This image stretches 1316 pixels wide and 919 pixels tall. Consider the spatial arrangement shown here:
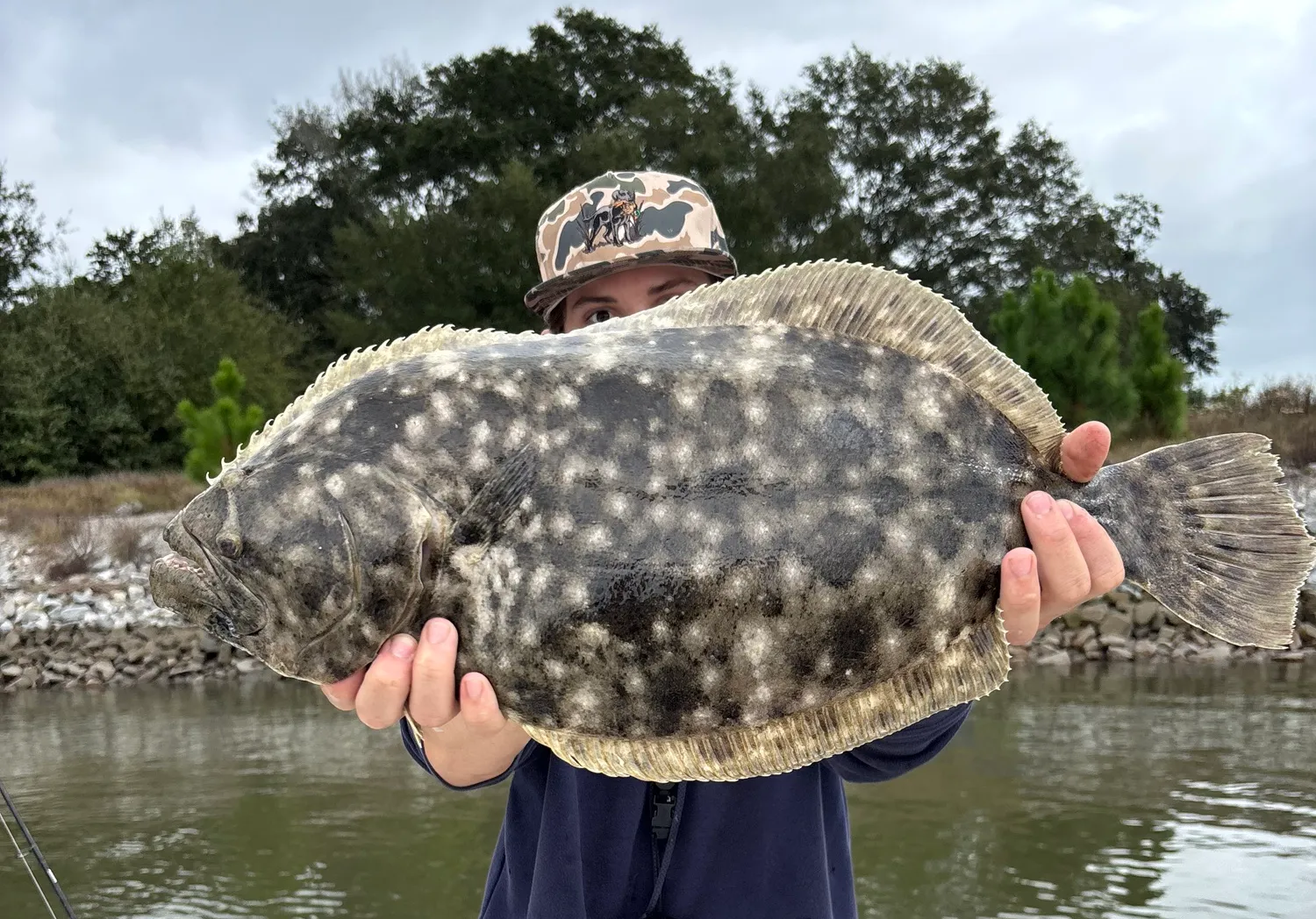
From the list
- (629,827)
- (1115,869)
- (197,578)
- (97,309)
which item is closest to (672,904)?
(629,827)

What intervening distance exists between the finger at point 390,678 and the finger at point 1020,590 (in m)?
1.17

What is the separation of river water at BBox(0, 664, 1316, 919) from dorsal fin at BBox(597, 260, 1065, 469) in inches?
224

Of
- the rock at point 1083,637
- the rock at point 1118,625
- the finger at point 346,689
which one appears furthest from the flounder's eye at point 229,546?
the rock at point 1118,625

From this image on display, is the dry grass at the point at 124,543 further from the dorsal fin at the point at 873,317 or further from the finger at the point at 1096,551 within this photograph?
the finger at the point at 1096,551

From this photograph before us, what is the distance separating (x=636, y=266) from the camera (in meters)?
3.21

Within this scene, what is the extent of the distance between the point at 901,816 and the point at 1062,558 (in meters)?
7.28

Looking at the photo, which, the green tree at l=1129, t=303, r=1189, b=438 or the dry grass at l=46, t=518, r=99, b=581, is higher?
the green tree at l=1129, t=303, r=1189, b=438

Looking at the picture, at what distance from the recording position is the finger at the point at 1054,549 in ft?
7.36

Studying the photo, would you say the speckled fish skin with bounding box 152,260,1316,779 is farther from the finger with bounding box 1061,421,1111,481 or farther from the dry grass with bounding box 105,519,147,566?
the dry grass with bounding box 105,519,147,566

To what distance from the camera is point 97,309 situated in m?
31.9

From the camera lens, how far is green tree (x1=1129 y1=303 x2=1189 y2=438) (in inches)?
748

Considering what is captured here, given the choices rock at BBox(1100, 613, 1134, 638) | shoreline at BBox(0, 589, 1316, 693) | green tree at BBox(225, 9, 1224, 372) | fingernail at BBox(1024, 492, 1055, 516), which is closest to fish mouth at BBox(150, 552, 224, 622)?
fingernail at BBox(1024, 492, 1055, 516)

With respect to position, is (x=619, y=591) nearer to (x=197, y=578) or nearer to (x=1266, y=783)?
(x=197, y=578)

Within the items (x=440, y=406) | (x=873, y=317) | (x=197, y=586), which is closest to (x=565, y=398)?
(x=440, y=406)
